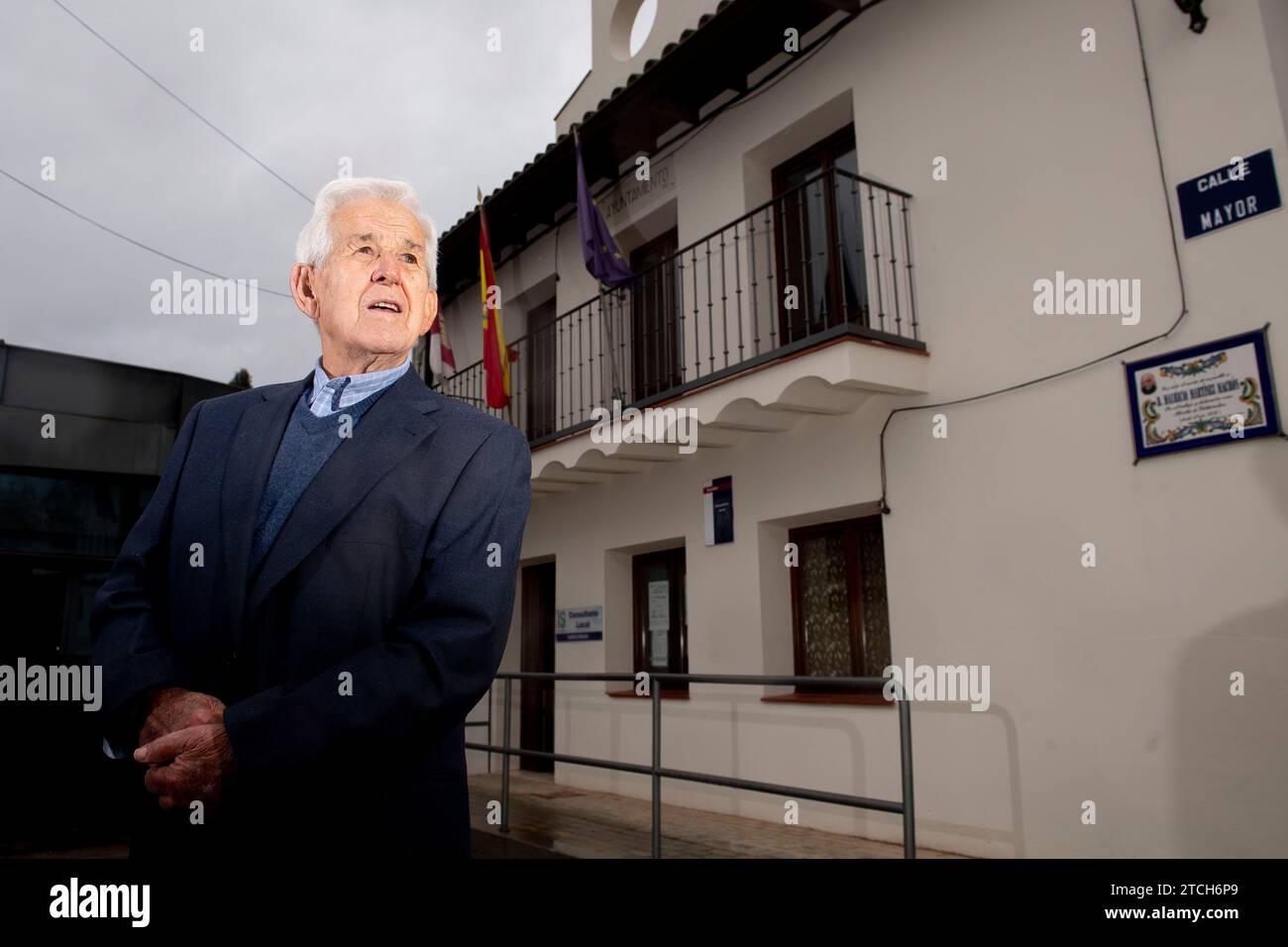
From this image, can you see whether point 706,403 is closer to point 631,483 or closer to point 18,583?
point 631,483

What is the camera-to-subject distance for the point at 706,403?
235 inches

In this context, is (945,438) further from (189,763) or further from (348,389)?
(189,763)

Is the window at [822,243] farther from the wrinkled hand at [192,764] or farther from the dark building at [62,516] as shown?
the wrinkled hand at [192,764]

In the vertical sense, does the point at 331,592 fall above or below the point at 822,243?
below

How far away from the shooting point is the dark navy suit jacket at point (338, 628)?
3.36 feet

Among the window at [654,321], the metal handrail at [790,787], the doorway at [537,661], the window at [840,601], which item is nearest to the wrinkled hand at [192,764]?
the metal handrail at [790,787]

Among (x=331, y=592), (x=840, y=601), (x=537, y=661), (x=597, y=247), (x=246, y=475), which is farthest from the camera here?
(x=537, y=661)

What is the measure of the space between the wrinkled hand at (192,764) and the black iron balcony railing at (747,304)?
14.7 feet

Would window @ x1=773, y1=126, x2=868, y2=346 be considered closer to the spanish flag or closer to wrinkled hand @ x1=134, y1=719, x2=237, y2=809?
the spanish flag

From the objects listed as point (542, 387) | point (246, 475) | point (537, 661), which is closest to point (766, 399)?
point (542, 387)

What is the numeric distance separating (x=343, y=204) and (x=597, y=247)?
6.08m

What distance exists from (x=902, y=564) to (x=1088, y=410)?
1416 mm

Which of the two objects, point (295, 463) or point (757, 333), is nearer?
point (295, 463)

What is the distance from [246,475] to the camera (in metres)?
1.22
